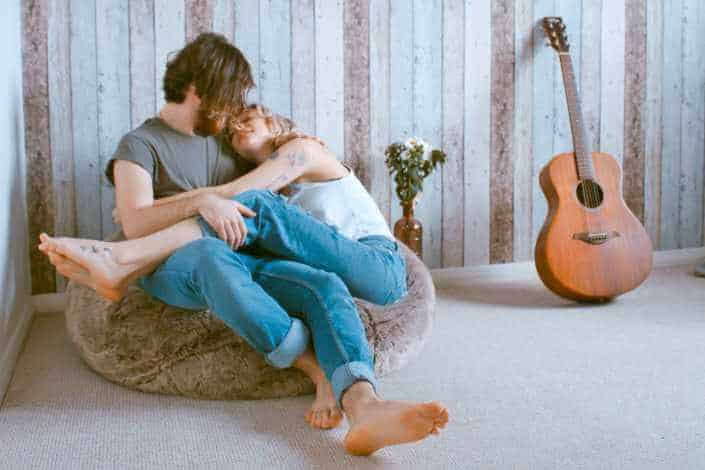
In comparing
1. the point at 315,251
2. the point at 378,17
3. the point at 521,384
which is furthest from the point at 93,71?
the point at 521,384

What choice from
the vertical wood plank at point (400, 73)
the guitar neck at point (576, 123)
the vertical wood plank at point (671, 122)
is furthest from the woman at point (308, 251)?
the vertical wood plank at point (671, 122)

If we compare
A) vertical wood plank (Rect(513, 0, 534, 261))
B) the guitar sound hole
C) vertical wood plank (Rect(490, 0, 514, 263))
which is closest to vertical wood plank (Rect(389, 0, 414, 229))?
vertical wood plank (Rect(490, 0, 514, 263))

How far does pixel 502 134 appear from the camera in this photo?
365 centimetres

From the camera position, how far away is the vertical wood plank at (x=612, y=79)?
3785 mm

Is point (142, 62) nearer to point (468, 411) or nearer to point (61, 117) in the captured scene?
point (61, 117)

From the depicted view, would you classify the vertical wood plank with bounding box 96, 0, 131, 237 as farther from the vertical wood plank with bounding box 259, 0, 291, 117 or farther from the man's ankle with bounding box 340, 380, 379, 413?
the man's ankle with bounding box 340, 380, 379, 413

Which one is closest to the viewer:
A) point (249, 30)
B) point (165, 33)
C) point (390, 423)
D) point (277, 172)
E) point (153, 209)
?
point (390, 423)

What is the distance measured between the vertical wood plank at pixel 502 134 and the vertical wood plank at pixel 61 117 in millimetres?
1692

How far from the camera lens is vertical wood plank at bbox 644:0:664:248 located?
386 cm

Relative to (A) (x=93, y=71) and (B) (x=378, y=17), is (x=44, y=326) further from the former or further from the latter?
(B) (x=378, y=17)

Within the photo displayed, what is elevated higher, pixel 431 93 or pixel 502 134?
pixel 431 93

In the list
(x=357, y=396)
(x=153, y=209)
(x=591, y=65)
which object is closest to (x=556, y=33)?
(x=591, y=65)

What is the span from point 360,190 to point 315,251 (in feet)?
1.43

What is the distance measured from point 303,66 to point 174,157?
0.94m
